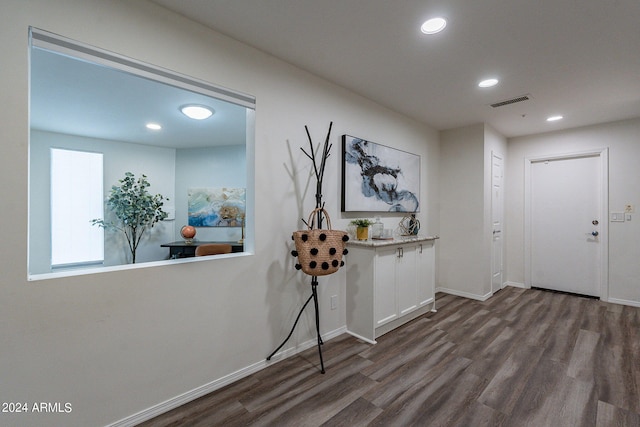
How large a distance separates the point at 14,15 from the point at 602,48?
3.59 metres

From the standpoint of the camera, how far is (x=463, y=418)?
5.28 feet

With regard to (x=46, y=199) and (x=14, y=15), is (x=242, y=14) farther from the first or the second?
(x=46, y=199)

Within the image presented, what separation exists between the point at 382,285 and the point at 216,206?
136 inches

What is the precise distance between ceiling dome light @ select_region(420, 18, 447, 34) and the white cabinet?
5.51 feet

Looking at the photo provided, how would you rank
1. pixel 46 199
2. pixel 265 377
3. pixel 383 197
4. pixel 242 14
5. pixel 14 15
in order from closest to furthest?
pixel 14 15, pixel 242 14, pixel 265 377, pixel 383 197, pixel 46 199

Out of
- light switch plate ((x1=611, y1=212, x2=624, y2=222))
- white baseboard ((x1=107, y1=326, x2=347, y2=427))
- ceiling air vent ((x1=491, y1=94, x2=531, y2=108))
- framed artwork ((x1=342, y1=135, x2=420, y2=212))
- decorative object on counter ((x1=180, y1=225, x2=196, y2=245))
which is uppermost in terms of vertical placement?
ceiling air vent ((x1=491, y1=94, x2=531, y2=108))

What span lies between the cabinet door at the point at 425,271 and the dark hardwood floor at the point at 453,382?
32 cm

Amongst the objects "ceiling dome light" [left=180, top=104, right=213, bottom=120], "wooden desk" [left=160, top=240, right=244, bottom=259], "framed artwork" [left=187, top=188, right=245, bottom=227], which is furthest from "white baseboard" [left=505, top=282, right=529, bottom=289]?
"ceiling dome light" [left=180, top=104, right=213, bottom=120]

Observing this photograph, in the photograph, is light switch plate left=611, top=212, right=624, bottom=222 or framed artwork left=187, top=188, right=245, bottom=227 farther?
framed artwork left=187, top=188, right=245, bottom=227

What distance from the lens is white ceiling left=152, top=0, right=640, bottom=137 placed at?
166 cm

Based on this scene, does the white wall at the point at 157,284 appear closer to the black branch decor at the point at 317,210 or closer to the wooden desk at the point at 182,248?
the black branch decor at the point at 317,210

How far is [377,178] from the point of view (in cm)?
310

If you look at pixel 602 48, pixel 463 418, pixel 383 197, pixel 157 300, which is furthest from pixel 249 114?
pixel 602 48

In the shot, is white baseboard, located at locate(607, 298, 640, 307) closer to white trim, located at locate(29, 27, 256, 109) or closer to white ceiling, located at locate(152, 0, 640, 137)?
white ceiling, located at locate(152, 0, 640, 137)
